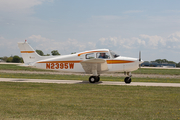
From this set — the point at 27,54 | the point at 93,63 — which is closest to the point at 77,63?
the point at 93,63

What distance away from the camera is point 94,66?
17.1 meters

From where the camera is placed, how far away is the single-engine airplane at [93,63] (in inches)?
664

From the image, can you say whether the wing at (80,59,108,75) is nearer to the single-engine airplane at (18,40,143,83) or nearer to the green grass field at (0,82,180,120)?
the single-engine airplane at (18,40,143,83)

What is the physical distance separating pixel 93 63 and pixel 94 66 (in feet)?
1.01

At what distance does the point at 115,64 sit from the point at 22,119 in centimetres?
1178

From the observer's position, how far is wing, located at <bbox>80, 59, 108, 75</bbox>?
54.4 ft

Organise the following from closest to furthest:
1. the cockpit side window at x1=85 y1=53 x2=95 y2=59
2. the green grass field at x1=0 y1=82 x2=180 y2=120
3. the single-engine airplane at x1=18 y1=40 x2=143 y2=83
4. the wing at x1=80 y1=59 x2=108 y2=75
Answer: the green grass field at x1=0 y1=82 x2=180 y2=120
the wing at x1=80 y1=59 x2=108 y2=75
the single-engine airplane at x1=18 y1=40 x2=143 y2=83
the cockpit side window at x1=85 y1=53 x2=95 y2=59

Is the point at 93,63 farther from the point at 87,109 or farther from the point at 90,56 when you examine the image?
the point at 87,109

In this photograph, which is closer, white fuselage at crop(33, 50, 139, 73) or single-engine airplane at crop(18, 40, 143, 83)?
single-engine airplane at crop(18, 40, 143, 83)

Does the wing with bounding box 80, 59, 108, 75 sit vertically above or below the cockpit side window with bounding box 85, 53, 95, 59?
below

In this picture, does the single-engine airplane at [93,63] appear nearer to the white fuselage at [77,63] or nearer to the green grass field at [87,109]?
the white fuselage at [77,63]

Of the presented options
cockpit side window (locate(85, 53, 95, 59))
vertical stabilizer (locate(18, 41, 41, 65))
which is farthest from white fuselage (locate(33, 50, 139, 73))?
vertical stabilizer (locate(18, 41, 41, 65))

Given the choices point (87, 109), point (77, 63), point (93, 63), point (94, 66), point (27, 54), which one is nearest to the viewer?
point (87, 109)

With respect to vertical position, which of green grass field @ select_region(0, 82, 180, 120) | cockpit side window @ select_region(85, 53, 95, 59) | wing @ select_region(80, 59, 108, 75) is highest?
cockpit side window @ select_region(85, 53, 95, 59)
